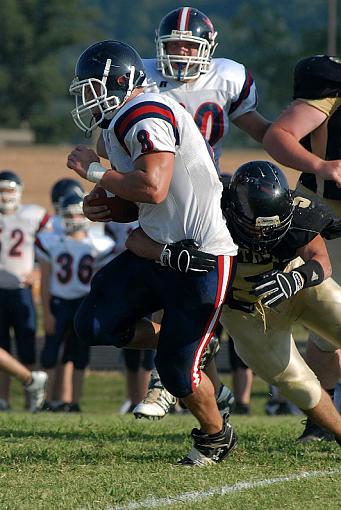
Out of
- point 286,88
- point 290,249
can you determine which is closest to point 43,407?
point 290,249

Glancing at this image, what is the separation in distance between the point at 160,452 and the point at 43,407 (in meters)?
4.16

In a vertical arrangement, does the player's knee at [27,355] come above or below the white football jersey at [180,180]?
below

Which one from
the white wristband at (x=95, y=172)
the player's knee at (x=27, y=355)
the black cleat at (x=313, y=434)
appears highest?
the white wristband at (x=95, y=172)

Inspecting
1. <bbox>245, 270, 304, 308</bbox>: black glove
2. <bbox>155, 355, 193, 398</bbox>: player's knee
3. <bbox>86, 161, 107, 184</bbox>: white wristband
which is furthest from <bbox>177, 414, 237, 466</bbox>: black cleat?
<bbox>86, 161, 107, 184</bbox>: white wristband

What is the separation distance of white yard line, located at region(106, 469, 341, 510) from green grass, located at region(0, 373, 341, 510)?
2 cm

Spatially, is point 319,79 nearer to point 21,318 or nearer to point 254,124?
point 254,124

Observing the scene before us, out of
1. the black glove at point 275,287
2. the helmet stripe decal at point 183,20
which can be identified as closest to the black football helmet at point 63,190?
the helmet stripe decal at point 183,20

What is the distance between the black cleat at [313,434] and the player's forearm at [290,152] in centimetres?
128

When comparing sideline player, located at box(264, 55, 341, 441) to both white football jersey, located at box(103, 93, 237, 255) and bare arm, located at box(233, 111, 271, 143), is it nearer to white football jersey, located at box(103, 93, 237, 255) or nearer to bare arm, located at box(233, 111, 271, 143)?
bare arm, located at box(233, 111, 271, 143)

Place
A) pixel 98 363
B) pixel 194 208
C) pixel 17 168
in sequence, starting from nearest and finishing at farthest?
1. pixel 194 208
2. pixel 98 363
3. pixel 17 168

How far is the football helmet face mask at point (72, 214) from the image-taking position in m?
9.77

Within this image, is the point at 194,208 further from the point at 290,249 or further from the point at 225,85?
the point at 225,85

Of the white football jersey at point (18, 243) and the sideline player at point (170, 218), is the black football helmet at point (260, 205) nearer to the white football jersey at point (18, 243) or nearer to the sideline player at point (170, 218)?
the sideline player at point (170, 218)

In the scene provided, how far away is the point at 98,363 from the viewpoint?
43.0ft
